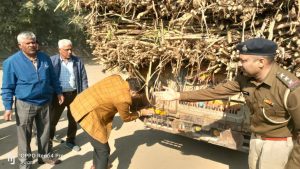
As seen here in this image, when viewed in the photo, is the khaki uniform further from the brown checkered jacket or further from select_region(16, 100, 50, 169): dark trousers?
select_region(16, 100, 50, 169): dark trousers

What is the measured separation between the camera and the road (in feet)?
15.4

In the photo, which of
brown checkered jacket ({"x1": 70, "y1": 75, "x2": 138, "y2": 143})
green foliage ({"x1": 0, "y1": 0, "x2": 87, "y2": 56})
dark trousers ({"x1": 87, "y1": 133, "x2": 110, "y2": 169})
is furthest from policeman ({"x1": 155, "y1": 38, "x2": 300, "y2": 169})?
green foliage ({"x1": 0, "y1": 0, "x2": 87, "y2": 56})

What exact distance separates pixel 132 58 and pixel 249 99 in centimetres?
179

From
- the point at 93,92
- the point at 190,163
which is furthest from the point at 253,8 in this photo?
the point at 190,163

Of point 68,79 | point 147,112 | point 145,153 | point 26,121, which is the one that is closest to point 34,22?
point 68,79

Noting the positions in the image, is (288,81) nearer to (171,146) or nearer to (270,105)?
(270,105)

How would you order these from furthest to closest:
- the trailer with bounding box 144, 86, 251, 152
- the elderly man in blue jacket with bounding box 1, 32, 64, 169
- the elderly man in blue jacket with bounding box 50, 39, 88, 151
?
the elderly man in blue jacket with bounding box 50, 39, 88, 151 < the elderly man in blue jacket with bounding box 1, 32, 64, 169 < the trailer with bounding box 144, 86, 251, 152

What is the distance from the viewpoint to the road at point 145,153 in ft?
15.4

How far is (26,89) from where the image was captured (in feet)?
13.8

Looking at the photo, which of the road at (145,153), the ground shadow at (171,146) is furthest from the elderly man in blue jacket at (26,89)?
the ground shadow at (171,146)

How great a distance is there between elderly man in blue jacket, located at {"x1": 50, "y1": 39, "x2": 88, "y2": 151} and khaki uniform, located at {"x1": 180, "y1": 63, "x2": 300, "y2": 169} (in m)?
2.87

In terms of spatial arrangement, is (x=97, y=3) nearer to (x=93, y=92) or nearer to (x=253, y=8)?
(x=93, y=92)

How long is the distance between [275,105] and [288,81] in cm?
22

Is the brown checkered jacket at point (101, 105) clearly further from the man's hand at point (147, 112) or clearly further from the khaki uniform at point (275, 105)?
the khaki uniform at point (275, 105)
